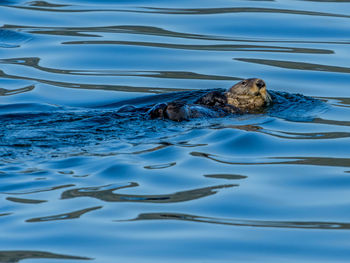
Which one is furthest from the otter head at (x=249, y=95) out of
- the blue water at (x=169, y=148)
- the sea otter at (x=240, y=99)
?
the blue water at (x=169, y=148)

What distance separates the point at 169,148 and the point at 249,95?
8.52 feet

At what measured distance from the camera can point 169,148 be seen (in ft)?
25.2

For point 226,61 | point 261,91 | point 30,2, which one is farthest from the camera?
point 30,2

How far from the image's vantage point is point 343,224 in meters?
5.92

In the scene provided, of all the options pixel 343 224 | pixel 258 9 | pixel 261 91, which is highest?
pixel 258 9

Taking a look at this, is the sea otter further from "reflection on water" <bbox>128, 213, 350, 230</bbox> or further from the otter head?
"reflection on water" <bbox>128, 213, 350, 230</bbox>

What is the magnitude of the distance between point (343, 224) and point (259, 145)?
230 centimetres

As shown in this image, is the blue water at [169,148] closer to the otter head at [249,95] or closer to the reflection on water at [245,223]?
the reflection on water at [245,223]

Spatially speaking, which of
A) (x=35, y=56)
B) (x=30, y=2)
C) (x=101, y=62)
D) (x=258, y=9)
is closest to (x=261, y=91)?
(x=101, y=62)

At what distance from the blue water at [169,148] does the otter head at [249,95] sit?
0.36 metres

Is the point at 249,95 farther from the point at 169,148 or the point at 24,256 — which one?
the point at 24,256

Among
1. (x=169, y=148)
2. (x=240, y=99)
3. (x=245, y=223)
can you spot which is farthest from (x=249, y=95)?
(x=245, y=223)

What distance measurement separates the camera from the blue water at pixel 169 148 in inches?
218

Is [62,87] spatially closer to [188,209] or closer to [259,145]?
[259,145]
